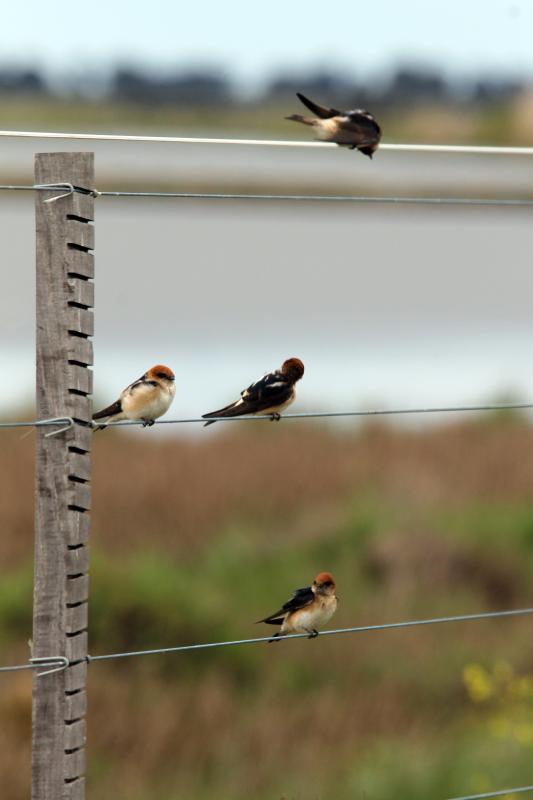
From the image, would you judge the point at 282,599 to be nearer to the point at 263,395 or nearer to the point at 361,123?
the point at 263,395

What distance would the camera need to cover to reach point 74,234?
468 cm

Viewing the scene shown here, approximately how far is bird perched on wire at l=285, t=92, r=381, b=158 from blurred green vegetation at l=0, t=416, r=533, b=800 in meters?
3.48

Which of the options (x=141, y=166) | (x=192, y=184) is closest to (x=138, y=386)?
(x=192, y=184)

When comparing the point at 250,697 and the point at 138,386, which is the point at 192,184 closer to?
the point at 250,697

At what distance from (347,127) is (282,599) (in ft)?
27.6

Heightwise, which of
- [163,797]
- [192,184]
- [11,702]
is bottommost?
[163,797]

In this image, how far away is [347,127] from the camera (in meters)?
5.74

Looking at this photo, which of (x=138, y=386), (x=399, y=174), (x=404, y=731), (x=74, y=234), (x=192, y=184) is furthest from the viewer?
(x=399, y=174)

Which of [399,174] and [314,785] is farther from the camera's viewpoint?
[399,174]

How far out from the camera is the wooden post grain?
15.3 ft

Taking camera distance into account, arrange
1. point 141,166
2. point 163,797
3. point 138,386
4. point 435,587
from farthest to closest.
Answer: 1. point 141,166
2. point 435,587
3. point 163,797
4. point 138,386

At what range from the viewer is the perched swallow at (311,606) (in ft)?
18.1

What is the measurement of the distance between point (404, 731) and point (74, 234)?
Answer: 7507 mm

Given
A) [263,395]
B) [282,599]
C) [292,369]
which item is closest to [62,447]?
[263,395]
